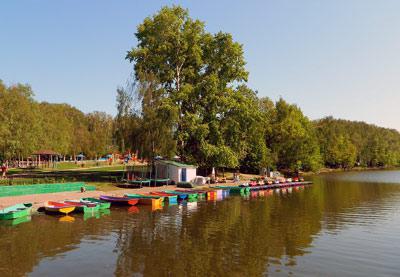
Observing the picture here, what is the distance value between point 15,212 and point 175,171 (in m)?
32.7

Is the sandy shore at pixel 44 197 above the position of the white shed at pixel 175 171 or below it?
below

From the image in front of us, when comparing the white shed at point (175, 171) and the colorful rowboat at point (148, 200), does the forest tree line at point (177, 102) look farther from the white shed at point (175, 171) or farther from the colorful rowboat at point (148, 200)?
the colorful rowboat at point (148, 200)

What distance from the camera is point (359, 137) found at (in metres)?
189

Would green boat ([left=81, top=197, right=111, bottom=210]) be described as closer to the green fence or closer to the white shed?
the green fence

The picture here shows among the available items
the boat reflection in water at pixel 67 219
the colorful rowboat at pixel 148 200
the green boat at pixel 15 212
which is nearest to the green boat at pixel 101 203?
the boat reflection in water at pixel 67 219

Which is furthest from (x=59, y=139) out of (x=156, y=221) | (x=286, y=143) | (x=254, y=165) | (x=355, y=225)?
(x=355, y=225)

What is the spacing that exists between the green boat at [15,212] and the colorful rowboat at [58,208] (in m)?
1.58

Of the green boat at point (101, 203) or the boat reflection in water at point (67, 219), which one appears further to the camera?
the green boat at point (101, 203)

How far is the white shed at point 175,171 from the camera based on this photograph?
6207cm

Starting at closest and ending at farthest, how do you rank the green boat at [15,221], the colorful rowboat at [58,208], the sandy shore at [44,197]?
the green boat at [15,221], the colorful rowboat at [58,208], the sandy shore at [44,197]

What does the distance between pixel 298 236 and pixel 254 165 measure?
7106cm

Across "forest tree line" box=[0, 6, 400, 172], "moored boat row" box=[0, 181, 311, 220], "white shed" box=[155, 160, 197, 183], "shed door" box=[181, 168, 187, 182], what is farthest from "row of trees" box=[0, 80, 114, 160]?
"moored boat row" box=[0, 181, 311, 220]

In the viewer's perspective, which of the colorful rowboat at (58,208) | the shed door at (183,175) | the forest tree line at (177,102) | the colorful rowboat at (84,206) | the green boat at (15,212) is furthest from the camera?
the shed door at (183,175)

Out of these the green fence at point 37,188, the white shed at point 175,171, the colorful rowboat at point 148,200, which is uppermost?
the white shed at point 175,171
